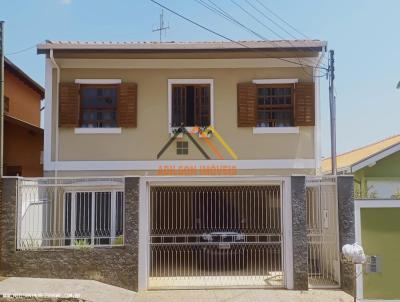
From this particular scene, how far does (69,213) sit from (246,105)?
232 inches

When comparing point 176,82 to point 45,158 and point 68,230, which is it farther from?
point 68,230

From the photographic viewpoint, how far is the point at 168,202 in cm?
1171

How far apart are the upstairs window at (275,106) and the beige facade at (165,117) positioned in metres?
0.37

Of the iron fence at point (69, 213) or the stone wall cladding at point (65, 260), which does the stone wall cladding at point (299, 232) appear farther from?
the iron fence at point (69, 213)

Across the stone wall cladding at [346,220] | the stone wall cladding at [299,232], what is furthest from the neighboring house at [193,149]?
the stone wall cladding at [299,232]

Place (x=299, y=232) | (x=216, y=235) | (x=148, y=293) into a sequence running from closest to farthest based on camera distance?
(x=148, y=293), (x=299, y=232), (x=216, y=235)

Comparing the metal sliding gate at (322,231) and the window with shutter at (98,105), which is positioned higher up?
the window with shutter at (98,105)

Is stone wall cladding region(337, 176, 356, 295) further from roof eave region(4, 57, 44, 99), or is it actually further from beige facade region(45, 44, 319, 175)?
roof eave region(4, 57, 44, 99)

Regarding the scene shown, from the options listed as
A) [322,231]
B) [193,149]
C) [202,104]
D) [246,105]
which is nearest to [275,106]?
[246,105]

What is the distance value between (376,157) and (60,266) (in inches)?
367

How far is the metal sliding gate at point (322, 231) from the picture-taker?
11.0 metres

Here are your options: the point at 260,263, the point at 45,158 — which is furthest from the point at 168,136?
the point at 260,263

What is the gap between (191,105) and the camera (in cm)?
1432

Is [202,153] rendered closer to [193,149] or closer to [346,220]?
[193,149]
